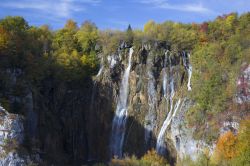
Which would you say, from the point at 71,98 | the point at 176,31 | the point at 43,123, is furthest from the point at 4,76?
the point at 176,31

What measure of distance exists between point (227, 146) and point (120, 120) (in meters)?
16.1

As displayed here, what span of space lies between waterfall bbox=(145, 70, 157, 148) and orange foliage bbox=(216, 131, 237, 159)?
10287mm

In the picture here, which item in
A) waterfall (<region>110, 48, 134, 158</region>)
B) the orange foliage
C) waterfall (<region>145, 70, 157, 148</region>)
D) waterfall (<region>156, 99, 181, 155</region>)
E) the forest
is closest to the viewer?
the orange foliage

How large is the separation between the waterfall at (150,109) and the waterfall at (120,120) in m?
2.86


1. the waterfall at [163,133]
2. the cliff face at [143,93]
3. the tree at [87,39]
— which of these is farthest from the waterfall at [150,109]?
the tree at [87,39]

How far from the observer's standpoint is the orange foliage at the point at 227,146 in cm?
5178

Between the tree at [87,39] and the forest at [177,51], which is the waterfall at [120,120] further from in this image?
the tree at [87,39]

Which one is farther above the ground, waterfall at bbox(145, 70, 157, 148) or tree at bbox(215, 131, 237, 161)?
waterfall at bbox(145, 70, 157, 148)

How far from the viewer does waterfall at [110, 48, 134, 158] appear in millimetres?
63206

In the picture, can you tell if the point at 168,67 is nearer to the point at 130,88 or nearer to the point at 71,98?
the point at 130,88

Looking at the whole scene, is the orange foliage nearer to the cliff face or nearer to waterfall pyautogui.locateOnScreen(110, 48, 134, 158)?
the cliff face

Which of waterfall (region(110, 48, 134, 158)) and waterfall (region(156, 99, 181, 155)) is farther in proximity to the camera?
waterfall (region(110, 48, 134, 158))

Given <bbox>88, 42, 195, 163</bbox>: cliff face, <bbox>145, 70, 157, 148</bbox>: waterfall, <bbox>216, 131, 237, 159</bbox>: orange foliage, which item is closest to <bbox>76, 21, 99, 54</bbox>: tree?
<bbox>88, 42, 195, 163</bbox>: cliff face

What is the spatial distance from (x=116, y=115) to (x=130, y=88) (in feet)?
12.7
